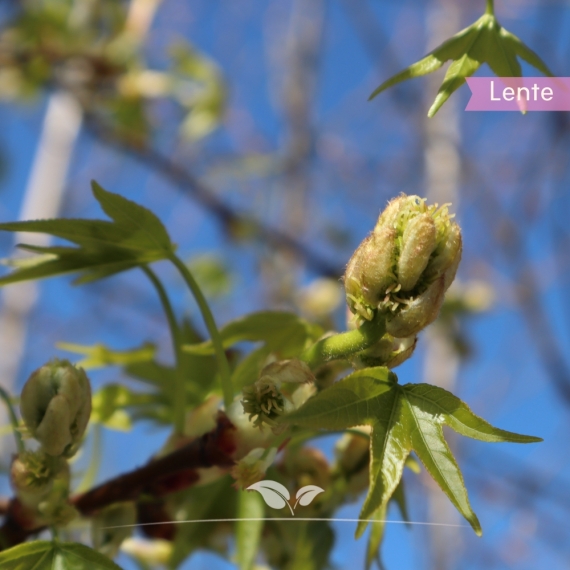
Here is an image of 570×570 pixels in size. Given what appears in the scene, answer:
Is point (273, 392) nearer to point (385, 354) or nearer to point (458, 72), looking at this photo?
point (385, 354)

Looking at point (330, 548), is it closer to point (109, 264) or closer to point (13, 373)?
point (109, 264)

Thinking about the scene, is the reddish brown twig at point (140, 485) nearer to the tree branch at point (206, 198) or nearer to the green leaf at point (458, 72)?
the green leaf at point (458, 72)

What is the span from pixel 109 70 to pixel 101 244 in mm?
1176

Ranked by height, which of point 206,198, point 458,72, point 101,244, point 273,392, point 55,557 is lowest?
point 55,557

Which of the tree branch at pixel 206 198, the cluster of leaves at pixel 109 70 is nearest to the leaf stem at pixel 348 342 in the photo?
the tree branch at pixel 206 198

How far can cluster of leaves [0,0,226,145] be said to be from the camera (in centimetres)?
155

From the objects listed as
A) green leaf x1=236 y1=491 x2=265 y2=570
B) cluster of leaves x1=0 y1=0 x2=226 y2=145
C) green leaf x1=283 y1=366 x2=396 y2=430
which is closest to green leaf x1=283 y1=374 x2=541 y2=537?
green leaf x1=283 y1=366 x2=396 y2=430

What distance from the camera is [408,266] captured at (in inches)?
14.1

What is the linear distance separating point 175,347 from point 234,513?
163 millimetres

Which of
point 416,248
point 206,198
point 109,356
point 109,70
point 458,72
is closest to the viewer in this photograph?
point 416,248

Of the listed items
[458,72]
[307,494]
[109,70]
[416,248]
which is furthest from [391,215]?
[109,70]

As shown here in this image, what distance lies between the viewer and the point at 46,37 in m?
1.62

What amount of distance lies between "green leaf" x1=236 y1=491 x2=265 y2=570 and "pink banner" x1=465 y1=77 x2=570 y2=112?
35cm
